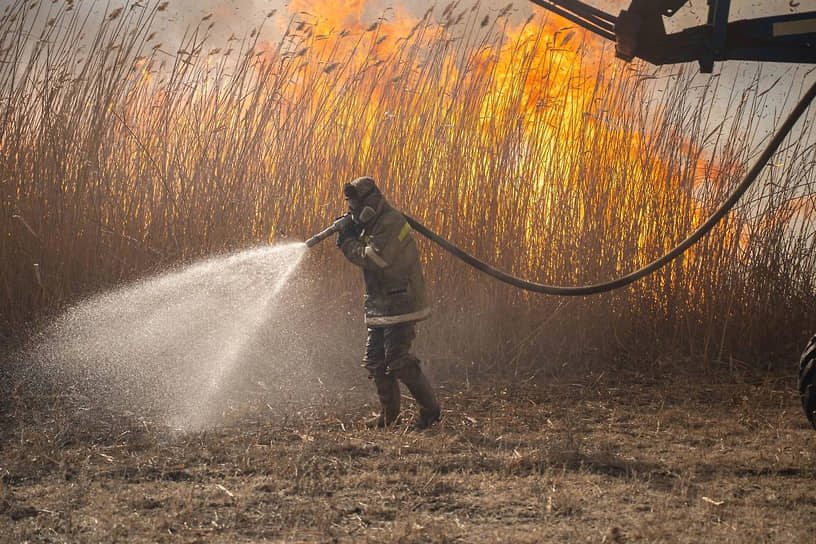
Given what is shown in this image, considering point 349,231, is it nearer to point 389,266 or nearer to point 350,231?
point 350,231

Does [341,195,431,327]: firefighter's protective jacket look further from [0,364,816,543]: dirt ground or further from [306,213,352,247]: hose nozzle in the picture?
[0,364,816,543]: dirt ground

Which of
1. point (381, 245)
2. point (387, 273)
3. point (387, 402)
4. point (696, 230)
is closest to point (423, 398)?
point (387, 402)

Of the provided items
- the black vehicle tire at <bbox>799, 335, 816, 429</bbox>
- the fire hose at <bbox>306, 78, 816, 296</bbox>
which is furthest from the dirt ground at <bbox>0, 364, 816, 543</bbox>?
the fire hose at <bbox>306, 78, 816, 296</bbox>

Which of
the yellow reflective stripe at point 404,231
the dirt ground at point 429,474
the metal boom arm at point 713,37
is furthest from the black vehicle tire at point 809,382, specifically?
the yellow reflective stripe at point 404,231

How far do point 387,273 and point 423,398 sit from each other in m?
0.57

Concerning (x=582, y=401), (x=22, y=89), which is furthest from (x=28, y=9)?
(x=582, y=401)

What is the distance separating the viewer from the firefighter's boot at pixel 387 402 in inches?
137

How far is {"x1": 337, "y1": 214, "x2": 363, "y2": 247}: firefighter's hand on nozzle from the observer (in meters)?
3.40

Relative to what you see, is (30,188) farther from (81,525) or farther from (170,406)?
(81,525)

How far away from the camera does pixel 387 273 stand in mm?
3299

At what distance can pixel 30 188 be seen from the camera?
15.8ft

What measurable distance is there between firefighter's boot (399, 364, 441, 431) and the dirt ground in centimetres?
7

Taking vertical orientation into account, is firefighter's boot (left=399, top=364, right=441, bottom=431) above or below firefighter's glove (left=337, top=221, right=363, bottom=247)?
below

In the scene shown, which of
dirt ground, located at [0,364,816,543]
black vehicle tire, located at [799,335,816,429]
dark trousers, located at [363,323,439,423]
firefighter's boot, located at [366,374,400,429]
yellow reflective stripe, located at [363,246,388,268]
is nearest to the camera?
dirt ground, located at [0,364,816,543]
